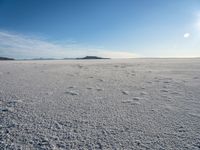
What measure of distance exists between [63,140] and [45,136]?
230 mm

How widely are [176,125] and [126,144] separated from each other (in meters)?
0.81

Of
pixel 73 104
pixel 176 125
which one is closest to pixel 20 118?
pixel 73 104

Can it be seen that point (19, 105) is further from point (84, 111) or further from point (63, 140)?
point (63, 140)

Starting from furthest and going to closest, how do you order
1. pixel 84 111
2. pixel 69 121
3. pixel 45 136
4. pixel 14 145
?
pixel 84 111, pixel 69 121, pixel 45 136, pixel 14 145

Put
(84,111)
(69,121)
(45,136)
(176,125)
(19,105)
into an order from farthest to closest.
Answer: (19,105), (84,111), (69,121), (176,125), (45,136)

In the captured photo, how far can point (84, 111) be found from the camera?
7.30 ft

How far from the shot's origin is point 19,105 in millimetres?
2438

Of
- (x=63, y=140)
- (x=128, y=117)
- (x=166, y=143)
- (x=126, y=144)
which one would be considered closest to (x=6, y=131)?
(x=63, y=140)

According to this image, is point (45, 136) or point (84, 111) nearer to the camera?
point (45, 136)

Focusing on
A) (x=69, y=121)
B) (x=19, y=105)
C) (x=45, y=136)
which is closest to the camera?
(x=45, y=136)

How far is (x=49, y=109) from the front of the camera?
7.52 ft

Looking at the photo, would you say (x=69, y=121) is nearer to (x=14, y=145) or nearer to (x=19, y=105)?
(x=14, y=145)

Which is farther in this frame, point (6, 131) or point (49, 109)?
point (49, 109)

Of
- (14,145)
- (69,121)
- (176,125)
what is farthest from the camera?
(69,121)
